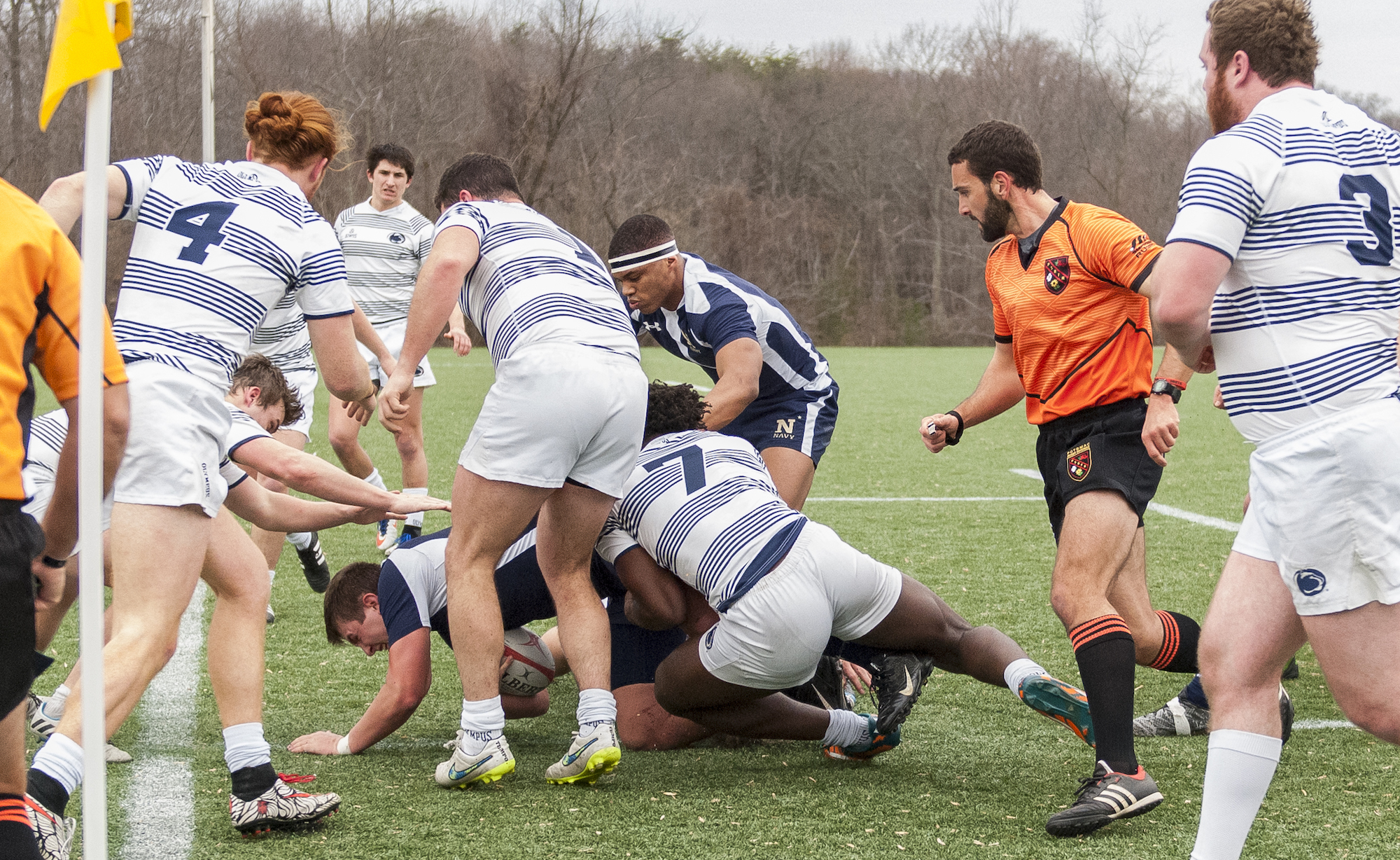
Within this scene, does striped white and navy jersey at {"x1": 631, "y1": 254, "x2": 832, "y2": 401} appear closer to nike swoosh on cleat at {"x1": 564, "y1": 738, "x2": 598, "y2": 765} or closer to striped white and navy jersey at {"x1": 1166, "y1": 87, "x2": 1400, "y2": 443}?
nike swoosh on cleat at {"x1": 564, "y1": 738, "x2": 598, "y2": 765}

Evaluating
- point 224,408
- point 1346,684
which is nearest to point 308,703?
point 224,408

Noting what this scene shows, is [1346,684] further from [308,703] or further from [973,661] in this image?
[308,703]

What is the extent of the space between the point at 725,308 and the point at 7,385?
3.05 metres

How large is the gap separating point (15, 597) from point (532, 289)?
206 cm

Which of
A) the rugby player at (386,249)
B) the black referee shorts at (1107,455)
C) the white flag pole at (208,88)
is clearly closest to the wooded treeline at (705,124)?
the white flag pole at (208,88)

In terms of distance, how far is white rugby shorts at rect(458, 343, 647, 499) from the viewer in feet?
11.3

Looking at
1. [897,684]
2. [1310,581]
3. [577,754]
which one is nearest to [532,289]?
[577,754]

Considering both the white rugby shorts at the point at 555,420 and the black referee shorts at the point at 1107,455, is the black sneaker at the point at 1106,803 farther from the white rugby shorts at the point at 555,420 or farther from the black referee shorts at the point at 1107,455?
the white rugby shorts at the point at 555,420

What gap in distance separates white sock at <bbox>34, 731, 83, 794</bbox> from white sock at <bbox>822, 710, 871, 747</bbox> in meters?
2.04

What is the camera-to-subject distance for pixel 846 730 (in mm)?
3715

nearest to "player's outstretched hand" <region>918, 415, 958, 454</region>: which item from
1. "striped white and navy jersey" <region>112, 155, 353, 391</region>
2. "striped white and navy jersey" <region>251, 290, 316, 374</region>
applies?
"striped white and navy jersey" <region>112, 155, 353, 391</region>

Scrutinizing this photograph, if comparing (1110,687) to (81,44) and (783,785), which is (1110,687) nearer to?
(783,785)

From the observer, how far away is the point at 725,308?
4.60 metres

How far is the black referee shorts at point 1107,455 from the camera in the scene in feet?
11.5
